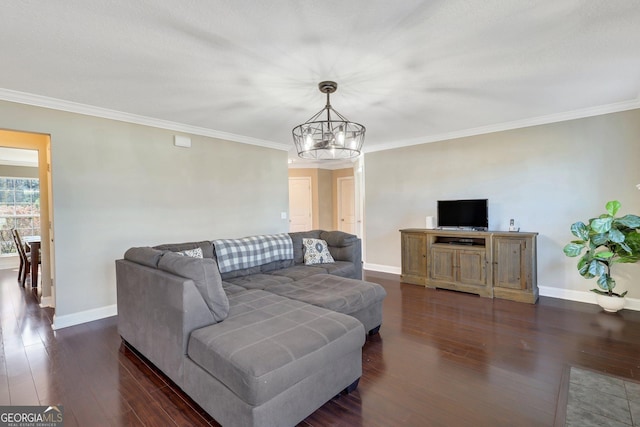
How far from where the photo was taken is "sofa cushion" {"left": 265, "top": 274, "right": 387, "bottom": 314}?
103 inches

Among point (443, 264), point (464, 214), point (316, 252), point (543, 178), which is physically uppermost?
point (543, 178)

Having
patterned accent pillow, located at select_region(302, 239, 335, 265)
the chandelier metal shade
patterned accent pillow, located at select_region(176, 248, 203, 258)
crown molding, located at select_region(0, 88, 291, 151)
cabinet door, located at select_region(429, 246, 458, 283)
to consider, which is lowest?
cabinet door, located at select_region(429, 246, 458, 283)

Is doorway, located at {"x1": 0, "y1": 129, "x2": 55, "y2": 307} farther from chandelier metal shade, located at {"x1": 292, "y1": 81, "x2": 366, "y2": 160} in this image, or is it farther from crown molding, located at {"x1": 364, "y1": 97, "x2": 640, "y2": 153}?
crown molding, located at {"x1": 364, "y1": 97, "x2": 640, "y2": 153}

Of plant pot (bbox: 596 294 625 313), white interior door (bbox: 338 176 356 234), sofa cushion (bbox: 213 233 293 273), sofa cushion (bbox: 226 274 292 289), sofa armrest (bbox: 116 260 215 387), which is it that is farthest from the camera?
white interior door (bbox: 338 176 356 234)

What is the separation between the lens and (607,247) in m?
3.50

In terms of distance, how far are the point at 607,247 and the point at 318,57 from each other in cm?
392

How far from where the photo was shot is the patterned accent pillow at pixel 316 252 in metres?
4.16

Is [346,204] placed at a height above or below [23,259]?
above

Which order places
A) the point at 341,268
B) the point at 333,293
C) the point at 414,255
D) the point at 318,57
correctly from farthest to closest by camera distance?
the point at 414,255
the point at 341,268
the point at 333,293
the point at 318,57

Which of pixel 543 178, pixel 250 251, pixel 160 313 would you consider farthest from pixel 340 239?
pixel 543 178

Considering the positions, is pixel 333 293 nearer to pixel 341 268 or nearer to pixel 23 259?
pixel 341 268

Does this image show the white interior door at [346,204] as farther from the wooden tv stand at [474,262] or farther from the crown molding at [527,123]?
the wooden tv stand at [474,262]

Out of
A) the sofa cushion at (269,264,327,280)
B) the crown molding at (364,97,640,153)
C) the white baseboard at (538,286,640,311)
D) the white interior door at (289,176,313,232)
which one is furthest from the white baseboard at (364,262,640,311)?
the white interior door at (289,176,313,232)

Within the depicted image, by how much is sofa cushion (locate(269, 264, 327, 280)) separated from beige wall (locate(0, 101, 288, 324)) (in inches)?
59.8
